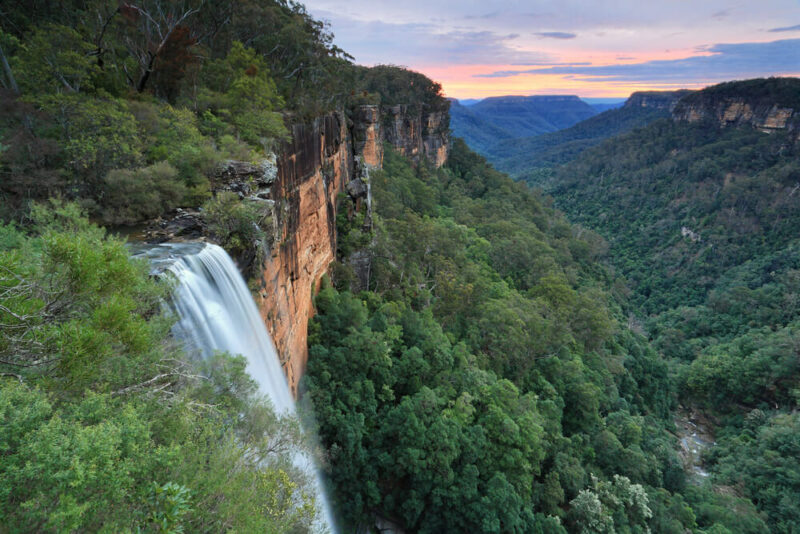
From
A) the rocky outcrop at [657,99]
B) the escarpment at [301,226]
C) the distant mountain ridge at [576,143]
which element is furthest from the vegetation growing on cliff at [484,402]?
the rocky outcrop at [657,99]

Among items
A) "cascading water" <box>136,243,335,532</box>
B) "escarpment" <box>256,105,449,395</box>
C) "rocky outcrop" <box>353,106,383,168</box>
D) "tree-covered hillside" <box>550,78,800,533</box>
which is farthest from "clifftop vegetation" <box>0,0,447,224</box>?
"tree-covered hillside" <box>550,78,800,533</box>

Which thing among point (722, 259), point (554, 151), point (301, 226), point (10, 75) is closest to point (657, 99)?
point (554, 151)

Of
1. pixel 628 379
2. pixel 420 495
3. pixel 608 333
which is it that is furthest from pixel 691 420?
pixel 420 495

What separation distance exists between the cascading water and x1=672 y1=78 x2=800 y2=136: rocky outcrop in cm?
11986

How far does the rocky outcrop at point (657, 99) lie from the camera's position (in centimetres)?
16966

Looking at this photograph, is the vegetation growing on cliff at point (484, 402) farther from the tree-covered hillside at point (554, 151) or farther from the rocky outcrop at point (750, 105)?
the tree-covered hillside at point (554, 151)

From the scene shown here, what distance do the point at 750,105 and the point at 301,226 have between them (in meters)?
131

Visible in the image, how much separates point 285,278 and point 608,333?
80.9ft

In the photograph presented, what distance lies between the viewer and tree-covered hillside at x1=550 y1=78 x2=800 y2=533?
3061 cm

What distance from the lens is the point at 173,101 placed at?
1717 cm

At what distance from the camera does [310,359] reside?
1697 centimetres

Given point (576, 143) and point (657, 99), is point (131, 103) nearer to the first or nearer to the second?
point (576, 143)

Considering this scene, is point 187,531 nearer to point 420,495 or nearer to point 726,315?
point 420,495

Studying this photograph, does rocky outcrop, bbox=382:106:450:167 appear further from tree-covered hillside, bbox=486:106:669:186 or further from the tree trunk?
tree-covered hillside, bbox=486:106:669:186
